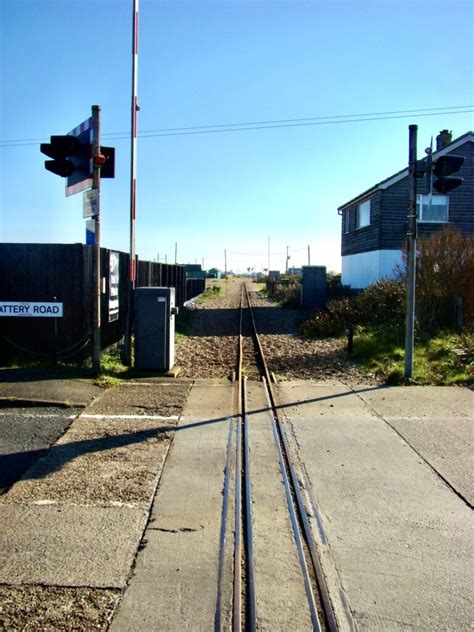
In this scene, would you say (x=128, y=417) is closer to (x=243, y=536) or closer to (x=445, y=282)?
(x=243, y=536)

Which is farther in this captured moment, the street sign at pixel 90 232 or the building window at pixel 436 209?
the building window at pixel 436 209

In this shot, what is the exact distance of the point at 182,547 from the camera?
3.72 meters

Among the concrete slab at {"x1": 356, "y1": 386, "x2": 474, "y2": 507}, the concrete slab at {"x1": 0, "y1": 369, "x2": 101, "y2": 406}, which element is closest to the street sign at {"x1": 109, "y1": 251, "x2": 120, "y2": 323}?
the concrete slab at {"x1": 0, "y1": 369, "x2": 101, "y2": 406}

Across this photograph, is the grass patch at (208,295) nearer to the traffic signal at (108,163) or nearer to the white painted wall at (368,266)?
the white painted wall at (368,266)

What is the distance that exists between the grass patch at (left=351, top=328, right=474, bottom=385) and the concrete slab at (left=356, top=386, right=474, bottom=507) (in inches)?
23.9

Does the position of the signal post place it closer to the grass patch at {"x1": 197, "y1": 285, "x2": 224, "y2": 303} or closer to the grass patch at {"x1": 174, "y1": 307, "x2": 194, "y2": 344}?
the grass patch at {"x1": 174, "y1": 307, "x2": 194, "y2": 344}

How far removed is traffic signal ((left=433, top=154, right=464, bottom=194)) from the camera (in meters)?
8.66

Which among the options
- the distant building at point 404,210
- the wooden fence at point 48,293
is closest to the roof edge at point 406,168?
the distant building at point 404,210

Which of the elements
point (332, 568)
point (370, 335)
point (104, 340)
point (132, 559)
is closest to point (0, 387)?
point (104, 340)

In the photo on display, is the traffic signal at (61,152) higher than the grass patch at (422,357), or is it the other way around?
the traffic signal at (61,152)

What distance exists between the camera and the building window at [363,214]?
1104 inches

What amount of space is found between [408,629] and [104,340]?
341 inches

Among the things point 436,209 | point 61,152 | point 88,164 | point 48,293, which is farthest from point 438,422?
point 436,209

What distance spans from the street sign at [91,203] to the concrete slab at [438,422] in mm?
4907
